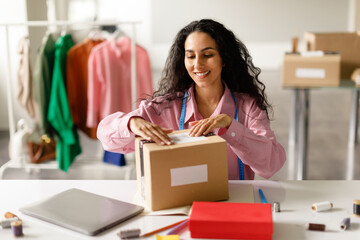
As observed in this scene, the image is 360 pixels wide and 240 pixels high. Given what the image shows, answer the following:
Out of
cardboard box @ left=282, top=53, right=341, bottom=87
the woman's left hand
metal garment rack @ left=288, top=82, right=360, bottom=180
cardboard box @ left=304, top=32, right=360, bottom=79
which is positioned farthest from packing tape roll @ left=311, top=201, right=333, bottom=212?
cardboard box @ left=304, top=32, right=360, bottom=79

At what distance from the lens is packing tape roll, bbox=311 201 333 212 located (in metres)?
1.33

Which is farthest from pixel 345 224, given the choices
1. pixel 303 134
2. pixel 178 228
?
pixel 303 134

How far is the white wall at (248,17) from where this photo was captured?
820cm

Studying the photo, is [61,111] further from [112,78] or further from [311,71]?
[311,71]

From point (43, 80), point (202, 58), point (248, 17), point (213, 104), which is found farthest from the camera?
point (248, 17)

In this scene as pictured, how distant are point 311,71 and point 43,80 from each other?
1.77m

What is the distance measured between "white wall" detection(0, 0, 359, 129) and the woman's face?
259 inches

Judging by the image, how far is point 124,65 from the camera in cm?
319

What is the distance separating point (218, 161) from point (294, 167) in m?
2.56

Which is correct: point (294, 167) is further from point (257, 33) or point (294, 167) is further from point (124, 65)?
point (257, 33)

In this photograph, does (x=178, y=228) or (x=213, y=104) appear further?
(x=213, y=104)

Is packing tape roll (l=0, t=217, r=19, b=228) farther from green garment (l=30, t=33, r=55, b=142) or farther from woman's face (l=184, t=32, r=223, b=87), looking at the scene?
green garment (l=30, t=33, r=55, b=142)

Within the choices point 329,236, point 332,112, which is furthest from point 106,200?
point 332,112

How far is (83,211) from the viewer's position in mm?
1300
